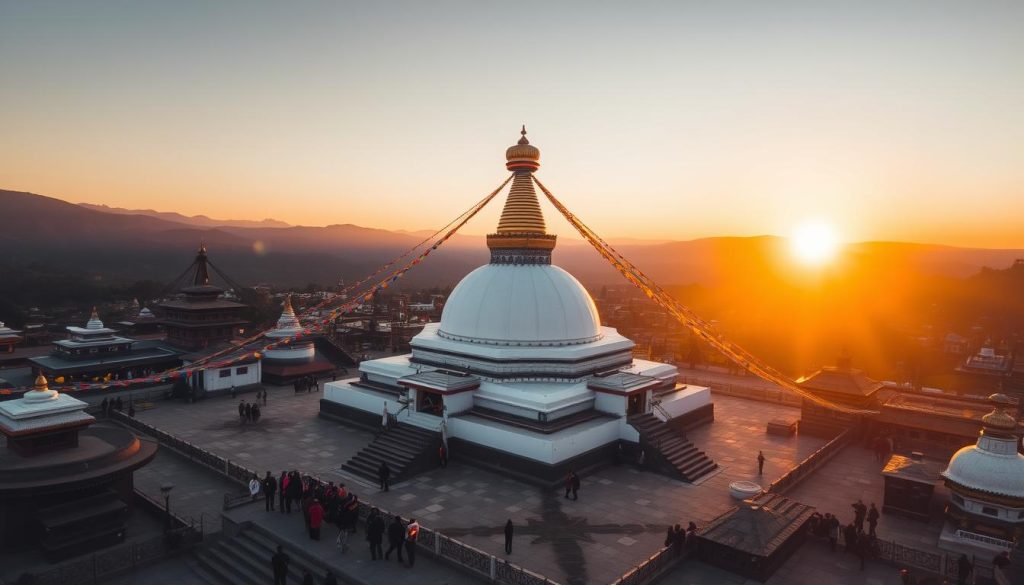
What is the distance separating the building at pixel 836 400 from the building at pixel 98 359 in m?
27.6

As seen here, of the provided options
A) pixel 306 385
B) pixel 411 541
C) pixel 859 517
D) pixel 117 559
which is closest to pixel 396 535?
pixel 411 541

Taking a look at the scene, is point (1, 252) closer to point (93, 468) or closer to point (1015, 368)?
point (93, 468)

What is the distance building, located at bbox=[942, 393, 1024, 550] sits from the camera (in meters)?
12.1

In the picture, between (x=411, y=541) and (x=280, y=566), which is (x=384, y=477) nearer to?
(x=411, y=541)

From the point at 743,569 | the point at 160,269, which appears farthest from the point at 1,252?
the point at 743,569

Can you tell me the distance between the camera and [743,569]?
10.9m

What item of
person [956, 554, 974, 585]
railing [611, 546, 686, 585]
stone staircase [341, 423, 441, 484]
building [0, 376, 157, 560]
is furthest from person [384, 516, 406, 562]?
person [956, 554, 974, 585]

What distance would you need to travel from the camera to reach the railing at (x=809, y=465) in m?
14.6

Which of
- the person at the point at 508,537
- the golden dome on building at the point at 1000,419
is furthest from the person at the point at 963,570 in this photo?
the person at the point at 508,537

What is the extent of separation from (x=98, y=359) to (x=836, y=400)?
30801mm

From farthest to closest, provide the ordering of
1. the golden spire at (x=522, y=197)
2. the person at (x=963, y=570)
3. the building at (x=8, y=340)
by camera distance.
Answer: the building at (x=8, y=340) < the golden spire at (x=522, y=197) < the person at (x=963, y=570)

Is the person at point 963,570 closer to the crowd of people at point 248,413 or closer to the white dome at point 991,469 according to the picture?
the white dome at point 991,469


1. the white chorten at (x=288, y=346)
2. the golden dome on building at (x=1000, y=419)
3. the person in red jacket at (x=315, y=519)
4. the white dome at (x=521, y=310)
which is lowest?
the person in red jacket at (x=315, y=519)

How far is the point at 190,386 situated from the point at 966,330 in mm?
55168
